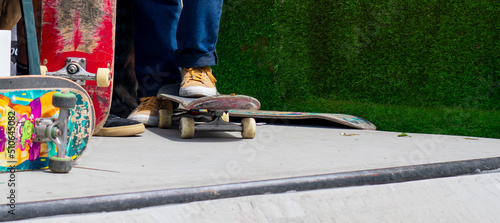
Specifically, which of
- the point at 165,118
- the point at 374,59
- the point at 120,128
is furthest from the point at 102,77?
the point at 374,59

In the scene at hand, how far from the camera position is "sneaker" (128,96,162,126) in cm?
235

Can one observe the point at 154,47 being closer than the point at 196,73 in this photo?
No

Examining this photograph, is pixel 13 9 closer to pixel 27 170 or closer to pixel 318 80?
pixel 27 170

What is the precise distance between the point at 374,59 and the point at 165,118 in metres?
1.22

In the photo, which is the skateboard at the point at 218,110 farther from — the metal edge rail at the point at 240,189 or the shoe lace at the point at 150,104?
the metal edge rail at the point at 240,189

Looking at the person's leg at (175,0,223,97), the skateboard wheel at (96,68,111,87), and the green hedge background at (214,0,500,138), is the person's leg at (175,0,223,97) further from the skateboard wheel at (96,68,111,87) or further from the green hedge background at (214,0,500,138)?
the green hedge background at (214,0,500,138)

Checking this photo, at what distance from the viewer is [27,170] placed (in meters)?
1.16

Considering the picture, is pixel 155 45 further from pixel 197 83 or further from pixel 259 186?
pixel 259 186

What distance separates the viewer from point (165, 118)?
93.0 inches

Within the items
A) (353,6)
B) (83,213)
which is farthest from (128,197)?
(353,6)

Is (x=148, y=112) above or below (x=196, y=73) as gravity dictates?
below

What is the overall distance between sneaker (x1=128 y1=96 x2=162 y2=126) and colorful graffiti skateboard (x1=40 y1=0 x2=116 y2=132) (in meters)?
0.55

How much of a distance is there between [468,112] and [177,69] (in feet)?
4.81

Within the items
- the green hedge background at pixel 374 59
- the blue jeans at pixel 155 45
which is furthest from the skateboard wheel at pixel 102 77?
the green hedge background at pixel 374 59
